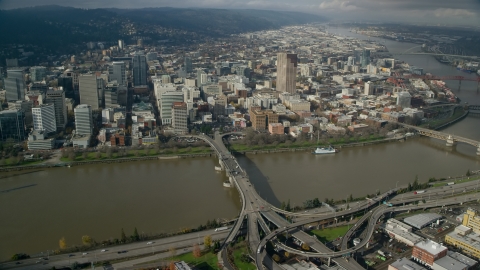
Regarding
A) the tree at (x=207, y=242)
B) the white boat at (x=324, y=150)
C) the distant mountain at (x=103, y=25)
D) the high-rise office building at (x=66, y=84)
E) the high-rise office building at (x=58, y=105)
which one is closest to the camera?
the tree at (x=207, y=242)

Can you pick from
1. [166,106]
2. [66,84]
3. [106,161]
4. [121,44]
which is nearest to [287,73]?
[166,106]

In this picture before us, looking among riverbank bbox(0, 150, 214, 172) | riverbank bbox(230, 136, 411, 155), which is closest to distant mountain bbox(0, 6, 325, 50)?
riverbank bbox(0, 150, 214, 172)

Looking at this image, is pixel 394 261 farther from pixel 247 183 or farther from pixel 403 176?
pixel 403 176

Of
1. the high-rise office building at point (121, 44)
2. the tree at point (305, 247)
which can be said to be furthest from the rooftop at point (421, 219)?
the high-rise office building at point (121, 44)

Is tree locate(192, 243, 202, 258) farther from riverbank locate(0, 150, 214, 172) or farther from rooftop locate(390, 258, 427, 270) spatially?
riverbank locate(0, 150, 214, 172)

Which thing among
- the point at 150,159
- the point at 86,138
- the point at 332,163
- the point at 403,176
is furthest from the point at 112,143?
the point at 403,176

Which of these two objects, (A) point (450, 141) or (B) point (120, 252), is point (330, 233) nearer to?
(B) point (120, 252)

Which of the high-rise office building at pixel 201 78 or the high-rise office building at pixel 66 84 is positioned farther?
the high-rise office building at pixel 201 78

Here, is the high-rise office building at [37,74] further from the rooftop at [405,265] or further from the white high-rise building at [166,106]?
the rooftop at [405,265]
